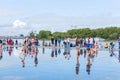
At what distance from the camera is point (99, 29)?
147m

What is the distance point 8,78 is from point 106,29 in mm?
132824

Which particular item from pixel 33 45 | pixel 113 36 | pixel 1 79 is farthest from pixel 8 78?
pixel 113 36

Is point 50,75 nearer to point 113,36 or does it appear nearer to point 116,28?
point 113,36

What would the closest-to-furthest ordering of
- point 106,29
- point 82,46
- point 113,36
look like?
1. point 82,46
2. point 113,36
3. point 106,29

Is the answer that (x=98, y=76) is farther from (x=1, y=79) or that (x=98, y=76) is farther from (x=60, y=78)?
(x=1, y=79)

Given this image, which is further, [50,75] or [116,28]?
[116,28]

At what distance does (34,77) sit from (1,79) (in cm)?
156

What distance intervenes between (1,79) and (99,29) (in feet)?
439

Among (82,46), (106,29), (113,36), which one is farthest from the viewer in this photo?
(106,29)

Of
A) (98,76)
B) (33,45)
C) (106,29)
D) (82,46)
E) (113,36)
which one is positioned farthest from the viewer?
(106,29)

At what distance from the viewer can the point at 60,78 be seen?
49.4 feet

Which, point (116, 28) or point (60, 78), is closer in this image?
point (60, 78)

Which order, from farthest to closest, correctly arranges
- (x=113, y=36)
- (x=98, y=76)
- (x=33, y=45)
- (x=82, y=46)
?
(x=113, y=36), (x=82, y=46), (x=33, y=45), (x=98, y=76)

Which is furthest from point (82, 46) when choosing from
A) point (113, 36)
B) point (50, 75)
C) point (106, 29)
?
point (106, 29)
